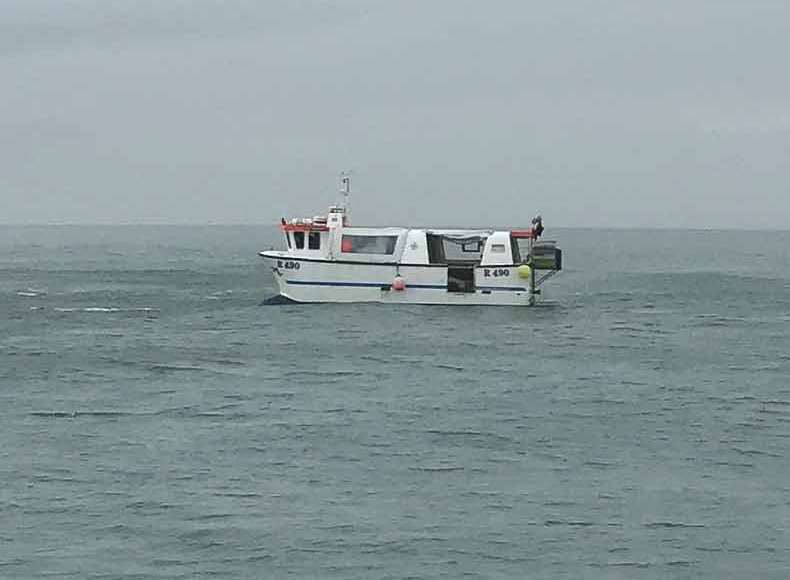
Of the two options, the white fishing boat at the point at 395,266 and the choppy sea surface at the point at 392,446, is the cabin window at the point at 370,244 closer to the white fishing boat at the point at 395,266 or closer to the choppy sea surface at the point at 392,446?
the white fishing boat at the point at 395,266

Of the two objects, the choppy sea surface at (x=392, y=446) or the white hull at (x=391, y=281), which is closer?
the choppy sea surface at (x=392, y=446)

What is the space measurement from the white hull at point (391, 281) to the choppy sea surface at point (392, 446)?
788 millimetres

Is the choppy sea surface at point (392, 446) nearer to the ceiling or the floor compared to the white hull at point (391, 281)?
nearer to the floor

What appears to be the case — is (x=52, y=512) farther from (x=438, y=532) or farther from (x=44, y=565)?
(x=438, y=532)

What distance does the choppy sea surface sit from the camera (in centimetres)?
3006

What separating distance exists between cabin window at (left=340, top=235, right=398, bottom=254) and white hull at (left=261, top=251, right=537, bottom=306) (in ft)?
2.43

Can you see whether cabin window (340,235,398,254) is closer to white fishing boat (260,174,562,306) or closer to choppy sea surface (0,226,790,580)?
white fishing boat (260,174,562,306)

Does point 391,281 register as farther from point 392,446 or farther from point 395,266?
point 392,446

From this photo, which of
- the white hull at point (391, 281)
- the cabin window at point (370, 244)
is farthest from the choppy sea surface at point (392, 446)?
the cabin window at point (370, 244)

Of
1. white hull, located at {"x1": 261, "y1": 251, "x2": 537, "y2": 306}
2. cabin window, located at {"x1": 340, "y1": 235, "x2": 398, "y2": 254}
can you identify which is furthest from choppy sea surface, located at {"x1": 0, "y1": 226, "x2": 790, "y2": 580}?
cabin window, located at {"x1": 340, "y1": 235, "x2": 398, "y2": 254}

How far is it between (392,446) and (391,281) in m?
35.4

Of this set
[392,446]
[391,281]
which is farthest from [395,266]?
[392,446]

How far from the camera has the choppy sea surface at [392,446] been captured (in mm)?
30062

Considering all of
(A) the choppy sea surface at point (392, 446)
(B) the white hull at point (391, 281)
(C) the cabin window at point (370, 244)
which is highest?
(C) the cabin window at point (370, 244)
